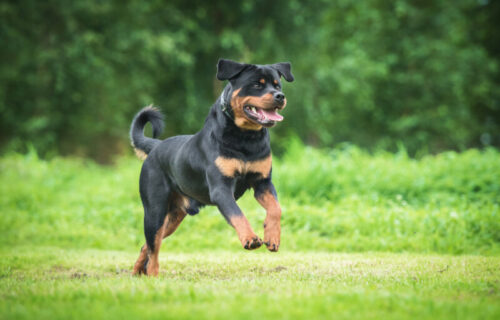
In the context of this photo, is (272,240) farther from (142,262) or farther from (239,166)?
(142,262)

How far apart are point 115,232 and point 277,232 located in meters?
5.74

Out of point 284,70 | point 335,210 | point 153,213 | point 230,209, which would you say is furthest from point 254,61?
point 230,209

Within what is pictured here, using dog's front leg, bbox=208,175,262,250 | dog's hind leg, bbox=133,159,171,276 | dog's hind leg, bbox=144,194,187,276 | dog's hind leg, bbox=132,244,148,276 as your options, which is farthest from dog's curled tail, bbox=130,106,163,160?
dog's front leg, bbox=208,175,262,250

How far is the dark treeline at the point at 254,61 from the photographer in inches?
814

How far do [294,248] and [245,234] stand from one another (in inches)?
156

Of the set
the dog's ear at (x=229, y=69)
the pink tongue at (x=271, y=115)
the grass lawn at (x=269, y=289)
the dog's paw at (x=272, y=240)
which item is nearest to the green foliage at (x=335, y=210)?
the grass lawn at (x=269, y=289)

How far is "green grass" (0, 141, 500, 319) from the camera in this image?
12.3 feet

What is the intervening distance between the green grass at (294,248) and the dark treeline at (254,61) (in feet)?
24.5

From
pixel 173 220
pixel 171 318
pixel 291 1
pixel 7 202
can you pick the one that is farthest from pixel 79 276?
pixel 291 1

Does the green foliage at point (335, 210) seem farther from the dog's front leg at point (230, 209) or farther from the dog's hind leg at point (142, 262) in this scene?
the dog's front leg at point (230, 209)

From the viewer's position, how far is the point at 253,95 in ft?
16.3

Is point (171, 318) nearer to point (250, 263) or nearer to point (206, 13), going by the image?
point (250, 263)

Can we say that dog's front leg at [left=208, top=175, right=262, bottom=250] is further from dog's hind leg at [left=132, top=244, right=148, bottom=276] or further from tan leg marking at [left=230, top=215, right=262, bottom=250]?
dog's hind leg at [left=132, top=244, right=148, bottom=276]

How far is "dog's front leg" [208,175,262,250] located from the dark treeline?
15.4 meters
